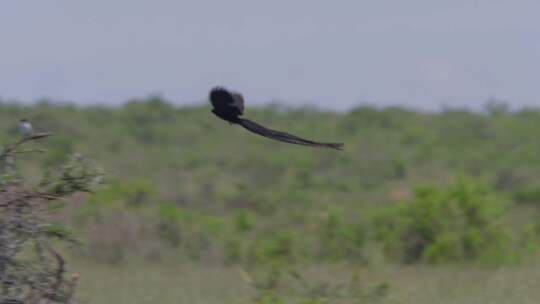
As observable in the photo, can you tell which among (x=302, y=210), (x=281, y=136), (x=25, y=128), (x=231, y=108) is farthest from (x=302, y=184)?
(x=281, y=136)

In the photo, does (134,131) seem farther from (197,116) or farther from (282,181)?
(282,181)

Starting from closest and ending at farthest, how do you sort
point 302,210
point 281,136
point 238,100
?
point 281,136 → point 238,100 → point 302,210

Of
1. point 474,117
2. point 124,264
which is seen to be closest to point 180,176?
point 124,264

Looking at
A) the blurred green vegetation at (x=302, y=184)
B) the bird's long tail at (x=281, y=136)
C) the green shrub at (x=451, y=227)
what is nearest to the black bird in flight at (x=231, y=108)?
the bird's long tail at (x=281, y=136)

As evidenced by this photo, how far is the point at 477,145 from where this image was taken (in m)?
31.8

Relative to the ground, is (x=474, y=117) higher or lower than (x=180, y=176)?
higher

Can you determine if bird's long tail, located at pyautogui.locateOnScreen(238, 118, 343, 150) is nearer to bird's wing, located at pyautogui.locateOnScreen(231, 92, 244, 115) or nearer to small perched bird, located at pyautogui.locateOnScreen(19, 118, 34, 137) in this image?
bird's wing, located at pyautogui.locateOnScreen(231, 92, 244, 115)

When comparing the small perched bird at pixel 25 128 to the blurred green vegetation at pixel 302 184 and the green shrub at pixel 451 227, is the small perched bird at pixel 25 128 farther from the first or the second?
the green shrub at pixel 451 227

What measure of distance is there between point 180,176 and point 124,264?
12.0m

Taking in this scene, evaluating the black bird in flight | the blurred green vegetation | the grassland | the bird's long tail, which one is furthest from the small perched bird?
the bird's long tail

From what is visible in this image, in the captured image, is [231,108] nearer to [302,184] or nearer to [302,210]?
[302,210]

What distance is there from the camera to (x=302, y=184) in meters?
24.6

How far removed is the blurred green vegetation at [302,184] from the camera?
13227 millimetres

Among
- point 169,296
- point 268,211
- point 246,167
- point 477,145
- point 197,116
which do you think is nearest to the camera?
point 169,296
